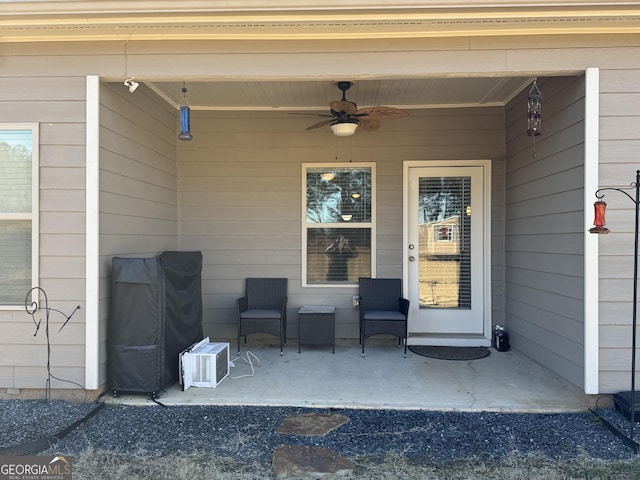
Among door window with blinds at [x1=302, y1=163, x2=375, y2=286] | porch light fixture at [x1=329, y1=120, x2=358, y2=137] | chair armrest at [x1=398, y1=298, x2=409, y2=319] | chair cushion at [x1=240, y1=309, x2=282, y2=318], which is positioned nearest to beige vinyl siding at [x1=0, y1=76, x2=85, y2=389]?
chair cushion at [x1=240, y1=309, x2=282, y2=318]

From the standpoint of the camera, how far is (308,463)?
2.17 metres

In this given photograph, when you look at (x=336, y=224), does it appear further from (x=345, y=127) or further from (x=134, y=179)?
(x=134, y=179)

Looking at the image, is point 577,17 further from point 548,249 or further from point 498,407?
point 498,407

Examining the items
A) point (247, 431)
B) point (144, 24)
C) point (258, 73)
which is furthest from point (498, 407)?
point (144, 24)

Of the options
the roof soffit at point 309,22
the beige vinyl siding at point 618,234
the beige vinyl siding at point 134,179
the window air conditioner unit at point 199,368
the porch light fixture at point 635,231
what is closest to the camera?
the porch light fixture at point 635,231

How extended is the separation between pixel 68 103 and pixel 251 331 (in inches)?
96.0

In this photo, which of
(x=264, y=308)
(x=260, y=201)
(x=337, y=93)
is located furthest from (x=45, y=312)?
(x=337, y=93)

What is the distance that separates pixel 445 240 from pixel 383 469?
2811mm

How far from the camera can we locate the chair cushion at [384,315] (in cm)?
390

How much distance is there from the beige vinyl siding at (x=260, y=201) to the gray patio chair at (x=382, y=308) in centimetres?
16

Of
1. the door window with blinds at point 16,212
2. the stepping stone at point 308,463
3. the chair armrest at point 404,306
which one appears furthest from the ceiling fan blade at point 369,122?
the stepping stone at point 308,463

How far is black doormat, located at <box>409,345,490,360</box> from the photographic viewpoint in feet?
12.9

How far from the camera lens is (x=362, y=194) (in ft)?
14.6

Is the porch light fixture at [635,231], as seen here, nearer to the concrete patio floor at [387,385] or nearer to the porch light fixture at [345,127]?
the concrete patio floor at [387,385]
